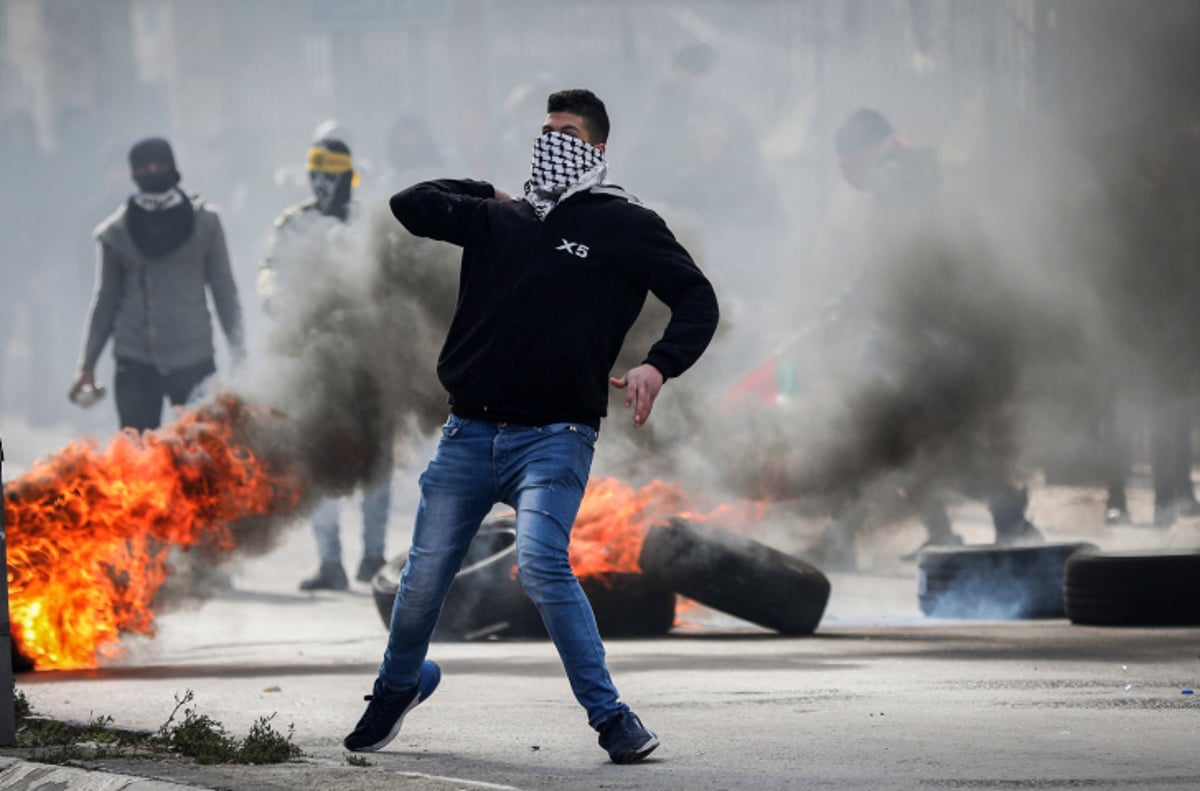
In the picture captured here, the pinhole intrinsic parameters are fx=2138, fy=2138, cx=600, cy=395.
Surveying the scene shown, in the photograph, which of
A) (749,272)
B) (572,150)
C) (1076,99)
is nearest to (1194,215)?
(1076,99)

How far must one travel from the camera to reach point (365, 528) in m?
12.0

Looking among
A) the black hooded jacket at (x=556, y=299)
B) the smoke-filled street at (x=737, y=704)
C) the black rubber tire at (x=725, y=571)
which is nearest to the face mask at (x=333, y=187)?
the smoke-filled street at (x=737, y=704)

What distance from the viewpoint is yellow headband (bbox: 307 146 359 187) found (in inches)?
474

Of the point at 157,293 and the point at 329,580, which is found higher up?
the point at 157,293

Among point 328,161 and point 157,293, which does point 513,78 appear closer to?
point 328,161

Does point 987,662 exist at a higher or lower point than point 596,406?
lower

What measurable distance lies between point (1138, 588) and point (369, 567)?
496 centimetres

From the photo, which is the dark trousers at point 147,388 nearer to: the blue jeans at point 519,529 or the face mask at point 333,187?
the face mask at point 333,187

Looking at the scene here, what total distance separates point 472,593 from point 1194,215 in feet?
15.7

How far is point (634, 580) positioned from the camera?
8766 millimetres

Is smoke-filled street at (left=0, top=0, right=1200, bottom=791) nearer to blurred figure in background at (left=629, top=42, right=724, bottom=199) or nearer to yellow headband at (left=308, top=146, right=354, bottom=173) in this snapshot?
yellow headband at (left=308, top=146, right=354, bottom=173)

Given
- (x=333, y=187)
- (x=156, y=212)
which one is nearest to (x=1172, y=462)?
(x=333, y=187)

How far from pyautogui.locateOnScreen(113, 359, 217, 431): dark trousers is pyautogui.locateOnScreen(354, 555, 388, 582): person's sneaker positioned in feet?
4.53

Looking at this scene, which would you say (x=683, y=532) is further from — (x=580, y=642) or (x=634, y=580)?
(x=580, y=642)
